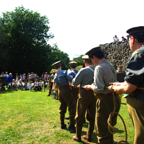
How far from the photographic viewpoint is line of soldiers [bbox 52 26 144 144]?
2.11 m

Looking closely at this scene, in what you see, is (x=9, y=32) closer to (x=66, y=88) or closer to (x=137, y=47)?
(x=66, y=88)

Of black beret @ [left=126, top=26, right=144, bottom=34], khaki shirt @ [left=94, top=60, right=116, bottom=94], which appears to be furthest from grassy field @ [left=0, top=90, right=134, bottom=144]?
black beret @ [left=126, top=26, right=144, bottom=34]

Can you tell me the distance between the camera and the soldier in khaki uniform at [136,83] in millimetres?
2051

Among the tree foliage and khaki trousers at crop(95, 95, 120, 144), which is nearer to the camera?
khaki trousers at crop(95, 95, 120, 144)

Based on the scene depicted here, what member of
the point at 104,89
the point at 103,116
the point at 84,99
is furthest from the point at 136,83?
the point at 84,99

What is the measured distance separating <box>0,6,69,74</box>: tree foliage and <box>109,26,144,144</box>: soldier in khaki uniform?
105 feet

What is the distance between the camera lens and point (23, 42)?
33750mm

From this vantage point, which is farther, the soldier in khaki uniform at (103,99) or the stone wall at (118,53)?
the stone wall at (118,53)

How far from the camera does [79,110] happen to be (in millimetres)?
4246

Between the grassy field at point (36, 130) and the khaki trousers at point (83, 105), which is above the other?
the khaki trousers at point (83, 105)

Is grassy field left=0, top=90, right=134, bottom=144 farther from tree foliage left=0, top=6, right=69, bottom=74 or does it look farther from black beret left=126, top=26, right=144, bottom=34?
tree foliage left=0, top=6, right=69, bottom=74

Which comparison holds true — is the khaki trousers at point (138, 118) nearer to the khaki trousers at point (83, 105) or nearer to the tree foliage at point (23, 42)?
the khaki trousers at point (83, 105)

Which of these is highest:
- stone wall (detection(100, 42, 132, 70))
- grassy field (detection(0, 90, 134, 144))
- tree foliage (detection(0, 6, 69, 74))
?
tree foliage (detection(0, 6, 69, 74))

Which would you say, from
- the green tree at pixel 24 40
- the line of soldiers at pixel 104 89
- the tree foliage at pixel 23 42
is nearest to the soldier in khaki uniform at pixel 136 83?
the line of soldiers at pixel 104 89
